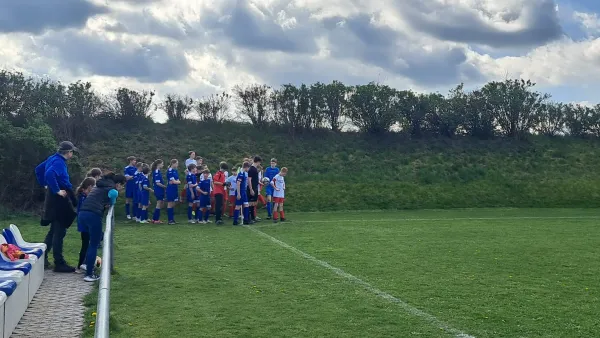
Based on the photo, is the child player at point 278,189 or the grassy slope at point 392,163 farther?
the grassy slope at point 392,163

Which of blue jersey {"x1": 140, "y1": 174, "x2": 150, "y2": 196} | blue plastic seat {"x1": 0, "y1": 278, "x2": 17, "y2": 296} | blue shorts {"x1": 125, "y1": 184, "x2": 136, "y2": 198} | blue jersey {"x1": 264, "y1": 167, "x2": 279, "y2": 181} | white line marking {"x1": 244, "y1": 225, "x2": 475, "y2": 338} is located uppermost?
blue jersey {"x1": 264, "y1": 167, "x2": 279, "y2": 181}

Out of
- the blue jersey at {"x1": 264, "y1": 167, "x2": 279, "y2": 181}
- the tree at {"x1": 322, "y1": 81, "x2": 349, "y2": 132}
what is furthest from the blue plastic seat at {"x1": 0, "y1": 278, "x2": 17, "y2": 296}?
the tree at {"x1": 322, "y1": 81, "x2": 349, "y2": 132}

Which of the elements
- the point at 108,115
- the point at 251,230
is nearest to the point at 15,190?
the point at 251,230

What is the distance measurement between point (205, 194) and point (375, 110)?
17738 millimetres

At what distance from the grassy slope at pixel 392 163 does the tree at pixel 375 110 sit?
0.72 m

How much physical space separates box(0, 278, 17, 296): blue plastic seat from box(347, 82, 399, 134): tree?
1140 inches

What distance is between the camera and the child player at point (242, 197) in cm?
1834

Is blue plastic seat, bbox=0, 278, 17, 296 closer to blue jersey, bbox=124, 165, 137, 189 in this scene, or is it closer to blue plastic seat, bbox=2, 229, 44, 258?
blue plastic seat, bbox=2, 229, 44, 258

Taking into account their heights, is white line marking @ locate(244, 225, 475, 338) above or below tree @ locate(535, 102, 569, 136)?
below

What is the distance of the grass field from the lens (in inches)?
271

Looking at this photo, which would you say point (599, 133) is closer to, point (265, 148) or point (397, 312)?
point (265, 148)

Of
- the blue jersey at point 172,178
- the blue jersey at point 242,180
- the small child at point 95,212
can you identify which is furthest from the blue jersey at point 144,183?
the small child at point 95,212

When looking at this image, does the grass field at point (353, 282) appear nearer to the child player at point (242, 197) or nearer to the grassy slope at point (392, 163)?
the child player at point (242, 197)

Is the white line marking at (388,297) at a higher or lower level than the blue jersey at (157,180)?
lower
